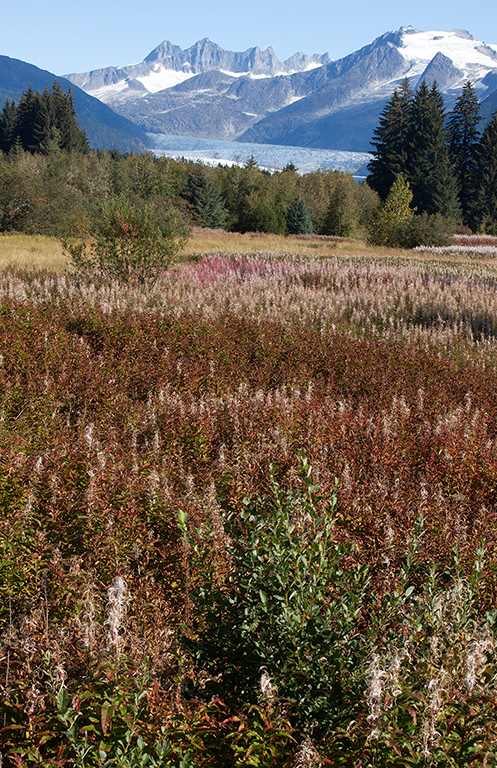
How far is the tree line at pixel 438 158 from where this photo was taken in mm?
57312

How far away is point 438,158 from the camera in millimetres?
58875

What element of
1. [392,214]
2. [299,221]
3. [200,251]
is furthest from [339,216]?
[200,251]

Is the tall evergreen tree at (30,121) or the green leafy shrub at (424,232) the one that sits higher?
the tall evergreen tree at (30,121)

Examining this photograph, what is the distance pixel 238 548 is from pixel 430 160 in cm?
6428

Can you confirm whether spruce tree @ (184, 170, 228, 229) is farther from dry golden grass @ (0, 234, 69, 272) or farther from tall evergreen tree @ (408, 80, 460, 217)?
dry golden grass @ (0, 234, 69, 272)

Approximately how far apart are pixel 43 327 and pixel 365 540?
5.63 meters

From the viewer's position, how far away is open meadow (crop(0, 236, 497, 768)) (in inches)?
70.1

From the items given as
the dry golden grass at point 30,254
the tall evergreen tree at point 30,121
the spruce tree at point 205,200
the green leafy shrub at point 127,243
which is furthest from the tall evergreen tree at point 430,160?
the tall evergreen tree at point 30,121

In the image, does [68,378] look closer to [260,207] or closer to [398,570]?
[398,570]

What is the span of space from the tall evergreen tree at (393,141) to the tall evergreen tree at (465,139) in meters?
5.41

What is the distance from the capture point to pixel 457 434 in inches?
195

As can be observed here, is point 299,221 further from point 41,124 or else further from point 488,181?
point 41,124

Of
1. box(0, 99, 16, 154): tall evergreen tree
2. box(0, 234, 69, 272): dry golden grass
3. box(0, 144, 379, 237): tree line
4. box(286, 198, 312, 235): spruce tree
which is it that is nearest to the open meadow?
box(0, 144, 379, 237): tree line

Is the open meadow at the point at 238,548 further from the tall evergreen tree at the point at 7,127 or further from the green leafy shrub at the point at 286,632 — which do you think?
the tall evergreen tree at the point at 7,127
